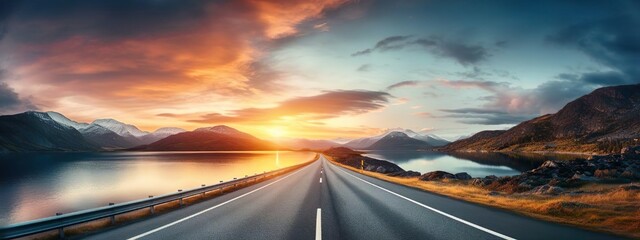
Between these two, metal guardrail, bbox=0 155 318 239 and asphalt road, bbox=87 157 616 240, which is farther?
asphalt road, bbox=87 157 616 240

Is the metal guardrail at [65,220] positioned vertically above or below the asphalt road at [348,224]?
above

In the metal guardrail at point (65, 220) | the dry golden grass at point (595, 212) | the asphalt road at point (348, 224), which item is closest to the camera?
the metal guardrail at point (65, 220)

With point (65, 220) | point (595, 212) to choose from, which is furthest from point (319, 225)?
point (595, 212)

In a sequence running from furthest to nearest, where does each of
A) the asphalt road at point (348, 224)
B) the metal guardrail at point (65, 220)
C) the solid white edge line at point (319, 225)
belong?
1. the asphalt road at point (348, 224)
2. the solid white edge line at point (319, 225)
3. the metal guardrail at point (65, 220)

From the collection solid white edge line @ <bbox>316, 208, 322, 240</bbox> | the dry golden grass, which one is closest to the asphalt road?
solid white edge line @ <bbox>316, 208, 322, 240</bbox>

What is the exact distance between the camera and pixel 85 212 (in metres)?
11.2

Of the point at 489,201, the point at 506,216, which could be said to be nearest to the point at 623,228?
the point at 506,216

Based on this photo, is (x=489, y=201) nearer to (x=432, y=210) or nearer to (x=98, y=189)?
(x=432, y=210)

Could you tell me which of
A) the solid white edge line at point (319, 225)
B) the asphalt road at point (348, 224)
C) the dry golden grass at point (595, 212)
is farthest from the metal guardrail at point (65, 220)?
the dry golden grass at point (595, 212)

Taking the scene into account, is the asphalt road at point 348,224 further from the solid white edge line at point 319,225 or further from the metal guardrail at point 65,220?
the metal guardrail at point 65,220

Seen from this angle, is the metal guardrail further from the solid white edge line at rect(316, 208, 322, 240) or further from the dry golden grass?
the dry golden grass

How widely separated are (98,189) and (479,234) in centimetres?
5702

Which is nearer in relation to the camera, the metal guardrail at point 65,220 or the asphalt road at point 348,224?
the metal guardrail at point 65,220

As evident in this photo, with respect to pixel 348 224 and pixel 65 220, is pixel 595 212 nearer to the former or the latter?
pixel 348 224
